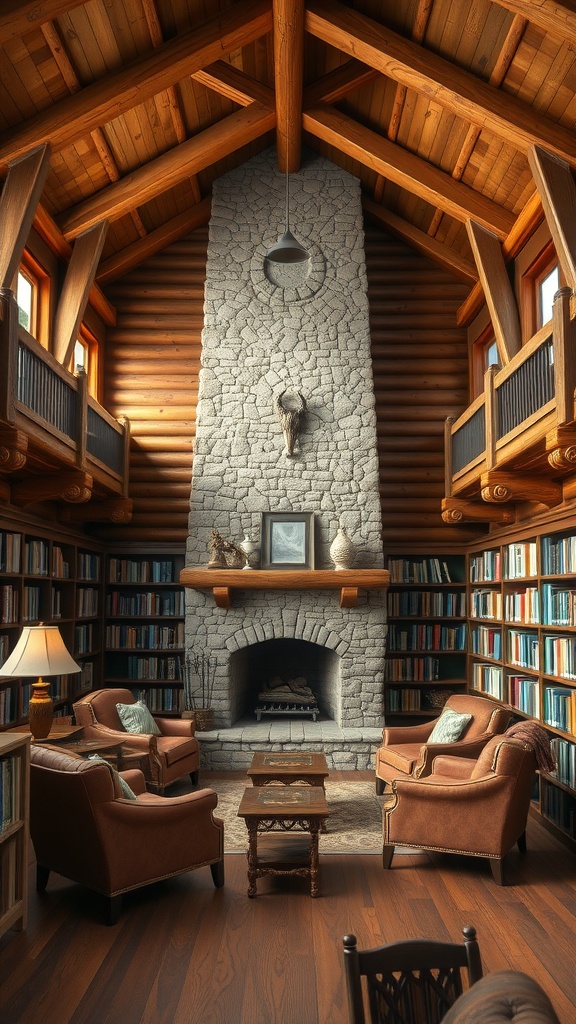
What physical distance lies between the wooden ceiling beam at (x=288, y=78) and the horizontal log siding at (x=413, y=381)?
159 cm

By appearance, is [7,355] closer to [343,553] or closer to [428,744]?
[428,744]

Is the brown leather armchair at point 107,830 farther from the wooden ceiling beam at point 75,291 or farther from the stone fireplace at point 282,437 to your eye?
the wooden ceiling beam at point 75,291

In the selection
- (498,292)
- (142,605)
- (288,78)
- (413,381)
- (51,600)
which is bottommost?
(142,605)

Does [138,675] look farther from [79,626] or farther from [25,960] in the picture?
[25,960]

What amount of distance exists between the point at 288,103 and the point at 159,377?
11.2 feet

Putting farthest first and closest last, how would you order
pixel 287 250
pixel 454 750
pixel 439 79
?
pixel 287 250 → pixel 439 79 → pixel 454 750

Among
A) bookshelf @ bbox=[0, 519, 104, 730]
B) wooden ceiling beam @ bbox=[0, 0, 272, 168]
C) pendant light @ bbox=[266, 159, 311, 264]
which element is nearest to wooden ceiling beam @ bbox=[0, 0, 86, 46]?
wooden ceiling beam @ bbox=[0, 0, 272, 168]

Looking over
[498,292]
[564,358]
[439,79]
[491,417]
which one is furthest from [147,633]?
[439,79]

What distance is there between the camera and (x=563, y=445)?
18.1ft

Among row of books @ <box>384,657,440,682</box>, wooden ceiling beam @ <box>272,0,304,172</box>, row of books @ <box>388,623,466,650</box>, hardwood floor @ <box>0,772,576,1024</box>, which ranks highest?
Result: wooden ceiling beam @ <box>272,0,304,172</box>

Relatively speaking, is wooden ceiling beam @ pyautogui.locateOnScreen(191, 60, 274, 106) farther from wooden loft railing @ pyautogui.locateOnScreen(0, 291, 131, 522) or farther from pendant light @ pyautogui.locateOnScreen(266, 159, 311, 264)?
wooden loft railing @ pyautogui.locateOnScreen(0, 291, 131, 522)

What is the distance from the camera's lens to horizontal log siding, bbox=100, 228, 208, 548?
9.99m

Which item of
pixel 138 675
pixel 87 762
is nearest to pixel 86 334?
pixel 138 675

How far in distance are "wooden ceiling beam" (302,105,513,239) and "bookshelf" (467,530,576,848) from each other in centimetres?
323
